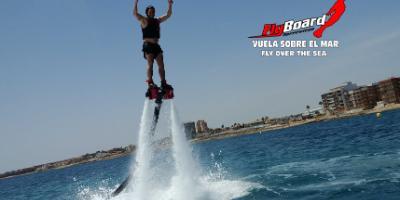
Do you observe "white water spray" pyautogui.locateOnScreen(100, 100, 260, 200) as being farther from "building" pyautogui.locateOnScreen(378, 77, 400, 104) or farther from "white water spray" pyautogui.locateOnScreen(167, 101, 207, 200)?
"building" pyautogui.locateOnScreen(378, 77, 400, 104)

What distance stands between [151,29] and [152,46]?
60 centimetres

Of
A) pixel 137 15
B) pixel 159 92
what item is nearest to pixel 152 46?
pixel 137 15

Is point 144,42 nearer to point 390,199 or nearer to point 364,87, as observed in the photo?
point 390,199

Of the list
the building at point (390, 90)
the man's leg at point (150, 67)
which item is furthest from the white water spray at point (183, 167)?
the building at point (390, 90)

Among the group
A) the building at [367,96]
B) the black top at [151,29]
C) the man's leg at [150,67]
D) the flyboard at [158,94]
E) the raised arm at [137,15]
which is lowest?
the flyboard at [158,94]

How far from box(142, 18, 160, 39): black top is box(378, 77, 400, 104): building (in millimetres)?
179915

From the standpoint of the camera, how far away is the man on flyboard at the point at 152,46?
47.7 feet

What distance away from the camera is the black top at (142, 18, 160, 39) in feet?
48.0

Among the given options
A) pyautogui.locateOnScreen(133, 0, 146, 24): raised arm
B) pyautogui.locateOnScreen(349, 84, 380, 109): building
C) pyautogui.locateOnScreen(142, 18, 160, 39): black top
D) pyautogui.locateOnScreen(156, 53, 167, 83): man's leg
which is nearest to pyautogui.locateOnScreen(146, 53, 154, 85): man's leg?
pyautogui.locateOnScreen(156, 53, 167, 83): man's leg

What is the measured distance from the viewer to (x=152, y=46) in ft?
48.7

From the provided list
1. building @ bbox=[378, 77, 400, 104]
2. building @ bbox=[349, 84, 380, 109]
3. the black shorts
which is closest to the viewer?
the black shorts

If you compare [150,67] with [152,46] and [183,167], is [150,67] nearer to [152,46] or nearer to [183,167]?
[152,46]

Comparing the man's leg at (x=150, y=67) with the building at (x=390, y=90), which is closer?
the man's leg at (x=150, y=67)

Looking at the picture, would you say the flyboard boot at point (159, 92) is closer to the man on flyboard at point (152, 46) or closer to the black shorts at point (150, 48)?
the man on flyboard at point (152, 46)
